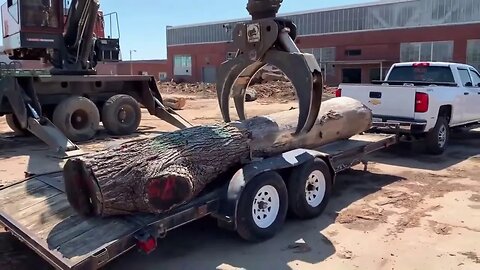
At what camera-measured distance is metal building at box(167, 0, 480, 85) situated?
120ft

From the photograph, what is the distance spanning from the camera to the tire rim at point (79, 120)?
1194 centimetres

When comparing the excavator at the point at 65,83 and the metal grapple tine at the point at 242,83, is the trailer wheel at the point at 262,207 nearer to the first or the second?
→ the metal grapple tine at the point at 242,83

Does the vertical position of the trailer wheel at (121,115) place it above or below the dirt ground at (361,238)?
above

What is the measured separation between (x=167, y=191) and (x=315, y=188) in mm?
2226

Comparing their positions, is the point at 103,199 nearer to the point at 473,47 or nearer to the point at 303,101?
the point at 303,101

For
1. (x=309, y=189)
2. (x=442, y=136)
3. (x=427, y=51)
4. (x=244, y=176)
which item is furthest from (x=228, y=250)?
(x=427, y=51)

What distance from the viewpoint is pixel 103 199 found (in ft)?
14.2

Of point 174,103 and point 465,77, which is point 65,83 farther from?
point 174,103

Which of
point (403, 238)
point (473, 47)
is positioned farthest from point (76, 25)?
point (473, 47)

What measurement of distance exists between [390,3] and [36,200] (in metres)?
39.9

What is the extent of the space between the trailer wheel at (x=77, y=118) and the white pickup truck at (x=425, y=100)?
6.18m

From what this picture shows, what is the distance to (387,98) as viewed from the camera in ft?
31.0

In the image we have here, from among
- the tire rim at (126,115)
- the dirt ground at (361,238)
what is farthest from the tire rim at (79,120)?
the dirt ground at (361,238)

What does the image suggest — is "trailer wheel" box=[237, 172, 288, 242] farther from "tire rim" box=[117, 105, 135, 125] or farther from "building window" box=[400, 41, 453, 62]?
"building window" box=[400, 41, 453, 62]
